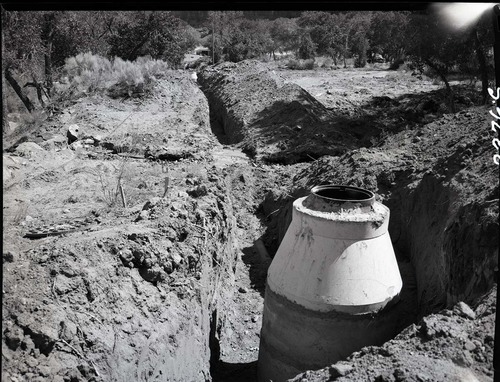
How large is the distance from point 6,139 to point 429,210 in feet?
36.9

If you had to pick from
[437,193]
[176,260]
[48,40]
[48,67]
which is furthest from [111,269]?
[48,40]

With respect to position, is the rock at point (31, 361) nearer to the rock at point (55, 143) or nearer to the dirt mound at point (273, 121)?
the rock at point (55, 143)

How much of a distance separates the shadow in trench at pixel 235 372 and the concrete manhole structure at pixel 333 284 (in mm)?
1086

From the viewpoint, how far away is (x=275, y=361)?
7.13 m

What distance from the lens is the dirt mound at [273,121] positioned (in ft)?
51.5

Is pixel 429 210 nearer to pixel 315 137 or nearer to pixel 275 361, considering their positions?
pixel 275 361

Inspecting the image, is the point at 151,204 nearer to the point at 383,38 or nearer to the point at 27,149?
the point at 27,149

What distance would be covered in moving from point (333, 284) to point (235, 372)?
7.87 feet

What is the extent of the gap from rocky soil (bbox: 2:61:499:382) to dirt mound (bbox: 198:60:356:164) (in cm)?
10

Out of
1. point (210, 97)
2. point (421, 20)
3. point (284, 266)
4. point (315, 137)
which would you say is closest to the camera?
point (284, 266)

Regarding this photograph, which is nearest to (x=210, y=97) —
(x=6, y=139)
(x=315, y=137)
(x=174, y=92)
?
(x=174, y=92)

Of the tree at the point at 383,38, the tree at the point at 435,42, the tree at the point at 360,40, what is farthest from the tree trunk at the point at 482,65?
the tree at the point at 360,40

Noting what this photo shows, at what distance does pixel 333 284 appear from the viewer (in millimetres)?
6582

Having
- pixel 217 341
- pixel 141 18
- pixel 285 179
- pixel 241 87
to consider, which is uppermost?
pixel 141 18
